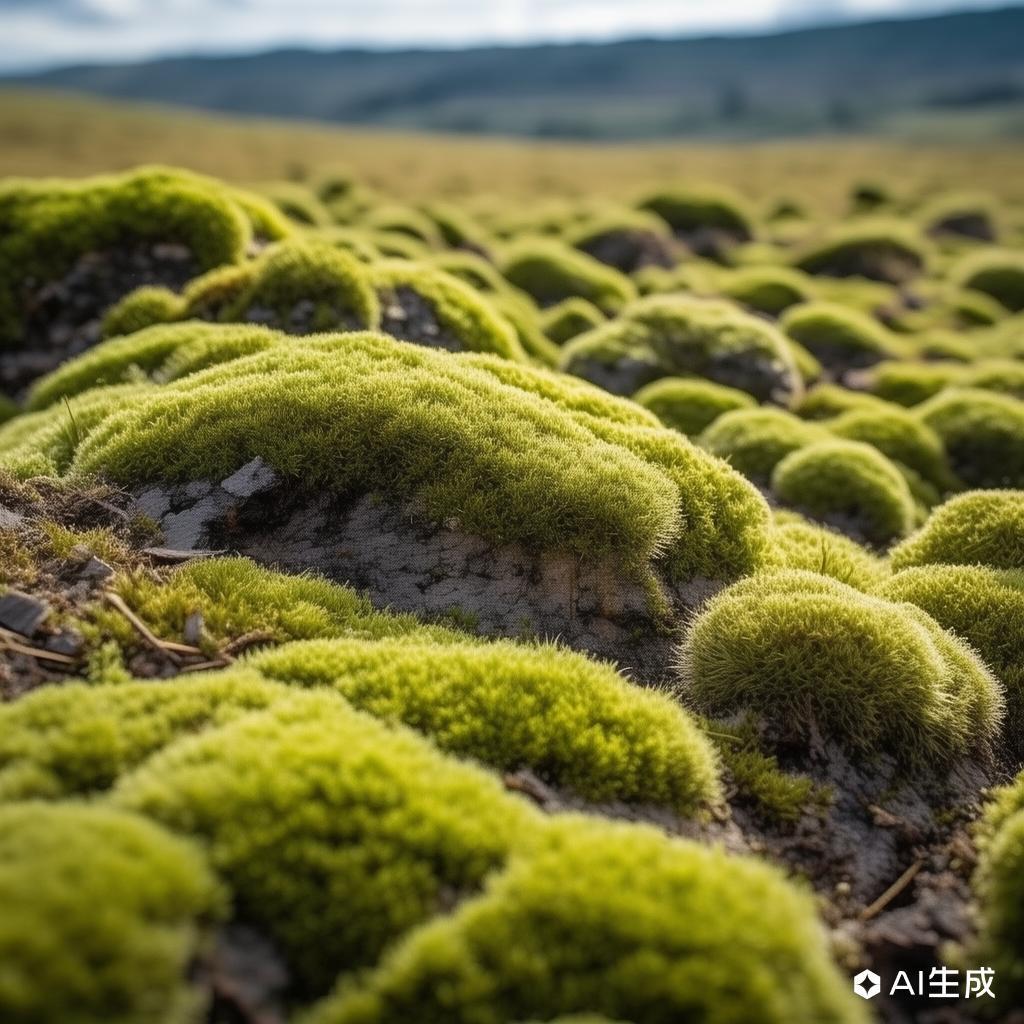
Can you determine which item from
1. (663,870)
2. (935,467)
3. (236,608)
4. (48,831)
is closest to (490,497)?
(236,608)

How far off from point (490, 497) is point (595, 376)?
989cm

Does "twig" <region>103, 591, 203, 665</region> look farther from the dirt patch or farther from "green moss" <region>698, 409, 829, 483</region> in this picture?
the dirt patch

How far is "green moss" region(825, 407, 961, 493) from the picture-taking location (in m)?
16.3

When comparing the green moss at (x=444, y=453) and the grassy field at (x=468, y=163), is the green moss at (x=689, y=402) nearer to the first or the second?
the green moss at (x=444, y=453)

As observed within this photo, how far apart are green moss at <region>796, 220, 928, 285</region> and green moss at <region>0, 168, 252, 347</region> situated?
23.2 meters

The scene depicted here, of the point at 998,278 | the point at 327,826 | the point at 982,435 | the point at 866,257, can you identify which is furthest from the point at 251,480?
the point at 998,278

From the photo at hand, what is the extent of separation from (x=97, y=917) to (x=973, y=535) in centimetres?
938

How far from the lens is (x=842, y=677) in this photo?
23.1ft

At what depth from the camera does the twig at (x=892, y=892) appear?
559cm

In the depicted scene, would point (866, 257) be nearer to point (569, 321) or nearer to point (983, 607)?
point (569, 321)

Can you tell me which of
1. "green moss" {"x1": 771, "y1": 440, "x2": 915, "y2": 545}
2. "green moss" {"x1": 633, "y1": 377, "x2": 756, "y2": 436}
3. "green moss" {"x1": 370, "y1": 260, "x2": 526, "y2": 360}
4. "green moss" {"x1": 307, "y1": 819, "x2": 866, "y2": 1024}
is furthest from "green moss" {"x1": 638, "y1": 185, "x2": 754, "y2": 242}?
"green moss" {"x1": 307, "y1": 819, "x2": 866, "y2": 1024}

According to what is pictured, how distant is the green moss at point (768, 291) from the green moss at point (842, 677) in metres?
20.6

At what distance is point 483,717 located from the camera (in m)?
5.79

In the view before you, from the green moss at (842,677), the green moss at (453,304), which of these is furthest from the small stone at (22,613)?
the green moss at (453,304)
